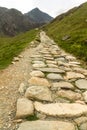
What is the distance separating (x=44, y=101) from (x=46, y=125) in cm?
147

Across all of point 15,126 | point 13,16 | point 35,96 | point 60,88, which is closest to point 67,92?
point 60,88

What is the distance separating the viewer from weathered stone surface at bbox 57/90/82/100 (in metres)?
7.10

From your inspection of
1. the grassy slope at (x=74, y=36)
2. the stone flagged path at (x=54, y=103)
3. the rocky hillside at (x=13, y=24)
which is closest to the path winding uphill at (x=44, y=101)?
A: the stone flagged path at (x=54, y=103)

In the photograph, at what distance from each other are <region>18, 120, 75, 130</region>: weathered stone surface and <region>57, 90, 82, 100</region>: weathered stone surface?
1739mm

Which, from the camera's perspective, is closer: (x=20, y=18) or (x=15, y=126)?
(x=15, y=126)

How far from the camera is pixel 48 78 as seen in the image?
9195mm

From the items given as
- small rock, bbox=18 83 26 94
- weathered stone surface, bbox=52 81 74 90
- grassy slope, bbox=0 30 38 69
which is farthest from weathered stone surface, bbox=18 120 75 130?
grassy slope, bbox=0 30 38 69

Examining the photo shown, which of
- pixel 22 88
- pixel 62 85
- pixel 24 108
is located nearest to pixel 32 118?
pixel 24 108

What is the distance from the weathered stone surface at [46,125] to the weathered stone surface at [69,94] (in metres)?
1.74

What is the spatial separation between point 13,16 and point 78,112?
183 metres

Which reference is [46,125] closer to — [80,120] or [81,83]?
[80,120]

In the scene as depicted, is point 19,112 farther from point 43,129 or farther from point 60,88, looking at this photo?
point 60,88

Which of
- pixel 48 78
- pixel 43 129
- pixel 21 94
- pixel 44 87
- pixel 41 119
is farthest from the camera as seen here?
pixel 48 78

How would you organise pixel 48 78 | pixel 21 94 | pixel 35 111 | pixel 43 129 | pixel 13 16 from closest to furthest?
pixel 43 129
pixel 35 111
pixel 21 94
pixel 48 78
pixel 13 16
